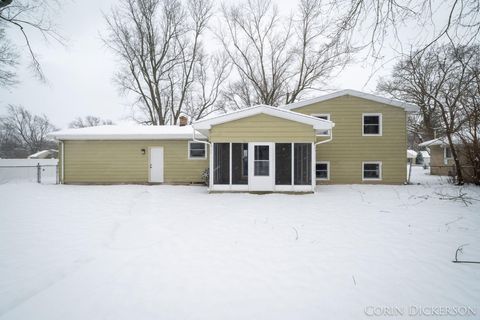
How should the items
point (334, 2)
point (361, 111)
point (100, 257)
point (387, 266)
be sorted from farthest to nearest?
point (361, 111) → point (100, 257) → point (387, 266) → point (334, 2)

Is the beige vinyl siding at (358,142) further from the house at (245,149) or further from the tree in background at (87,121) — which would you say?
the tree in background at (87,121)

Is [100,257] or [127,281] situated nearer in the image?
[127,281]

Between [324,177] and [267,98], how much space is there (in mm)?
11927

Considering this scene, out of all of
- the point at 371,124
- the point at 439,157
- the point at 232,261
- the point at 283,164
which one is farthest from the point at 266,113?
the point at 439,157

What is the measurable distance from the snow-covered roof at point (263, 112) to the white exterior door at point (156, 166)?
4028 millimetres

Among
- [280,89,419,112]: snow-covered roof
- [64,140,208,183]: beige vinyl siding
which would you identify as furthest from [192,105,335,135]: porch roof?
[64,140,208,183]: beige vinyl siding

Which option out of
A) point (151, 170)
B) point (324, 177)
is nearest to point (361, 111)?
point (324, 177)

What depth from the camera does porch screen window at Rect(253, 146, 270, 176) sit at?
32.7 feet

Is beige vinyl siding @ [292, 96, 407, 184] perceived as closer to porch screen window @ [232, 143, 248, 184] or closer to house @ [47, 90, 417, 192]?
house @ [47, 90, 417, 192]

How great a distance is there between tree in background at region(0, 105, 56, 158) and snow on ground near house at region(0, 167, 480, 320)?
5020 centimetres

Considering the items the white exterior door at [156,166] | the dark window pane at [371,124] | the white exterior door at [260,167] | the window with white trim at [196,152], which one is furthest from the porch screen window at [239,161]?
the dark window pane at [371,124]

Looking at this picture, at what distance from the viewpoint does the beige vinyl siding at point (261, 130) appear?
977cm

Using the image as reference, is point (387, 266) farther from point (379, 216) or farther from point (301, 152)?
point (301, 152)

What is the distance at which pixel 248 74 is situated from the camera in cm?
2317
